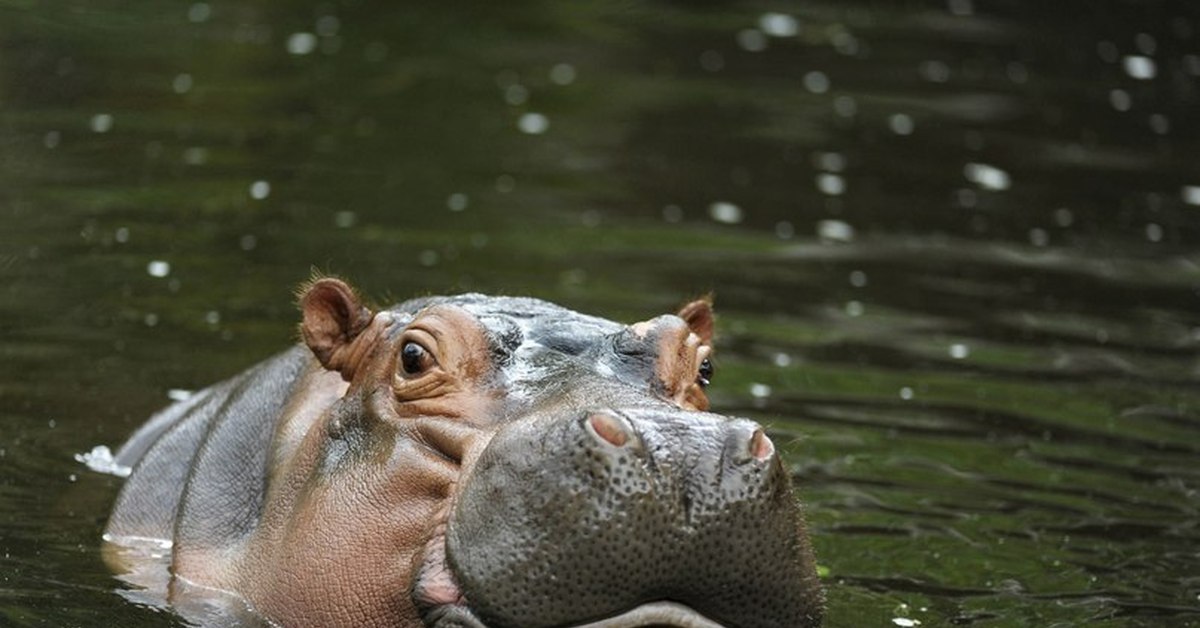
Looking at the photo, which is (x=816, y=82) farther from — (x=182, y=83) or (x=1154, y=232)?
(x=182, y=83)

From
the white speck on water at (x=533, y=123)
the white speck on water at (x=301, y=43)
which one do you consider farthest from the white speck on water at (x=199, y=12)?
the white speck on water at (x=533, y=123)

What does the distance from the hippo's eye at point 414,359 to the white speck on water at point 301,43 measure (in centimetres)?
1113

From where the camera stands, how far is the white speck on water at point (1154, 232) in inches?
499

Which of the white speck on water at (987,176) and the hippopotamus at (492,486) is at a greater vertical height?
the hippopotamus at (492,486)

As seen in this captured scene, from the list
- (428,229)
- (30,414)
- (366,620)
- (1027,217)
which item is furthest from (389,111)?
(366,620)

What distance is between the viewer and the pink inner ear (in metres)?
5.73

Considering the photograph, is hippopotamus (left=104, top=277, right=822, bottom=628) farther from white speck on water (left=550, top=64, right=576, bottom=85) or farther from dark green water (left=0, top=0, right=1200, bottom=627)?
white speck on water (left=550, top=64, right=576, bottom=85)

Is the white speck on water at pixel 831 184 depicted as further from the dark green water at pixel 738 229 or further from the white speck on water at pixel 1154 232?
the white speck on water at pixel 1154 232

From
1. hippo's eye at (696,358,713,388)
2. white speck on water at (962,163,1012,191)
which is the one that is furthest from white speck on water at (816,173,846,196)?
hippo's eye at (696,358,713,388)

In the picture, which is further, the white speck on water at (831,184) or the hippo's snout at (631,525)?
the white speck on water at (831,184)

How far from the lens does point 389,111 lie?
1466 centimetres

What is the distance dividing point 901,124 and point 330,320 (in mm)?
10033

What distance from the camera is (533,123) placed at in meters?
14.7

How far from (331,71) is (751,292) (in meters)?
5.58
